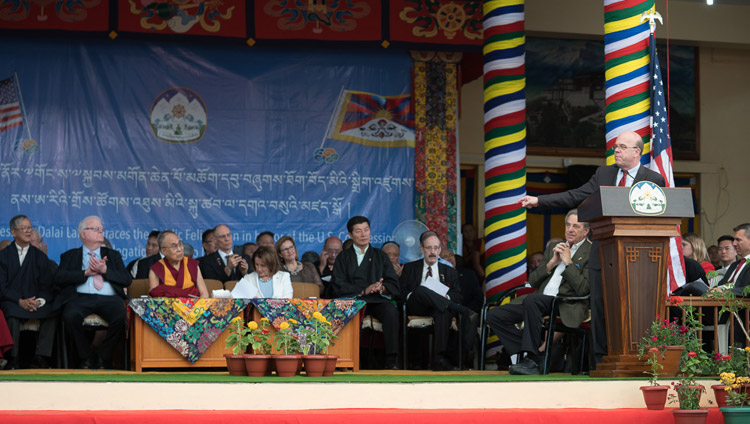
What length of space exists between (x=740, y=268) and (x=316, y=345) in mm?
Answer: 2827

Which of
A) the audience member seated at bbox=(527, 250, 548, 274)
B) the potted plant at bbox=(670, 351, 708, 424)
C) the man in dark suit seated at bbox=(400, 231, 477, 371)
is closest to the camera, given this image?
the potted plant at bbox=(670, 351, 708, 424)

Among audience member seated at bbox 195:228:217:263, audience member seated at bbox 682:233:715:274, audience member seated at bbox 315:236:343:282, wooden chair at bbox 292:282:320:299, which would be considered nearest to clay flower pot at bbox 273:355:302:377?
wooden chair at bbox 292:282:320:299

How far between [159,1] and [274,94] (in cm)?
137

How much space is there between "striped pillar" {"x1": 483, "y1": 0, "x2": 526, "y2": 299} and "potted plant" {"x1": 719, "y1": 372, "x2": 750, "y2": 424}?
13.2ft

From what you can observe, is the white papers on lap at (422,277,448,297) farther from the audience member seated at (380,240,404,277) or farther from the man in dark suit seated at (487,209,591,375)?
the audience member seated at (380,240,404,277)

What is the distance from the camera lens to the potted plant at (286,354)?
5.68 m

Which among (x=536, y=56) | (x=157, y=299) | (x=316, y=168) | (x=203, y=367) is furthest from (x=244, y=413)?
(x=536, y=56)

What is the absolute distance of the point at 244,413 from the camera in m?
4.63

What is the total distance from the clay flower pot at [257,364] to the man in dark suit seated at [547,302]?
1548 mm

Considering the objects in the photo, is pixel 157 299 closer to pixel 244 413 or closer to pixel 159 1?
pixel 244 413

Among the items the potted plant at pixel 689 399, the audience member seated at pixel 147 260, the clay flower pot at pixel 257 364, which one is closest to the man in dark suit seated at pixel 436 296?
the audience member seated at pixel 147 260

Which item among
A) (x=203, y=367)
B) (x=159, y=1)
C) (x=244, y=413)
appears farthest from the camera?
(x=159, y=1)

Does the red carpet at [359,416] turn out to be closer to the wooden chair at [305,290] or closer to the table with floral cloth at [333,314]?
the table with floral cloth at [333,314]

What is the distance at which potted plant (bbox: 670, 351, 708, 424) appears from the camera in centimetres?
479
